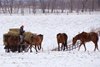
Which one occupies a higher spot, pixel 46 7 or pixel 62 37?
pixel 62 37

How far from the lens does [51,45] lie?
34969mm

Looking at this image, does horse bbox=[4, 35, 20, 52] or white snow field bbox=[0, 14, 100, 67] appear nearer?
white snow field bbox=[0, 14, 100, 67]

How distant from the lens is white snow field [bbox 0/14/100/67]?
1578cm

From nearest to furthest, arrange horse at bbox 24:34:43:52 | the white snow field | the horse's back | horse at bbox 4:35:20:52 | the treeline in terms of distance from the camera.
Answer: the white snow field, horse at bbox 24:34:43:52, horse at bbox 4:35:20:52, the horse's back, the treeline

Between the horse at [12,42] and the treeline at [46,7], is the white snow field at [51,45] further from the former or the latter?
the treeline at [46,7]

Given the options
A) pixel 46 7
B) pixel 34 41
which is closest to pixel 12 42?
pixel 34 41

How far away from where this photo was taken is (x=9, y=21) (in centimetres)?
5778

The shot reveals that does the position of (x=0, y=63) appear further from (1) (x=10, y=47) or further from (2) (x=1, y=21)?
(2) (x=1, y=21)

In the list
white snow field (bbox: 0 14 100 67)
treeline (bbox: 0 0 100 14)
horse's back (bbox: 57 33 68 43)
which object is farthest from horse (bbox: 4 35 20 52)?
treeline (bbox: 0 0 100 14)

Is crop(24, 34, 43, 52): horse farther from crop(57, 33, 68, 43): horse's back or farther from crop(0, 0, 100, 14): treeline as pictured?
crop(0, 0, 100, 14): treeline

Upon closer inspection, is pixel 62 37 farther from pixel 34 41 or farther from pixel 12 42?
pixel 12 42

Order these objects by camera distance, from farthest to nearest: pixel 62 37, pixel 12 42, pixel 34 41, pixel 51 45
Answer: pixel 51 45 < pixel 62 37 < pixel 12 42 < pixel 34 41

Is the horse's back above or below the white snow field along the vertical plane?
above

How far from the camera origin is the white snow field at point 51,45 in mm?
15776
